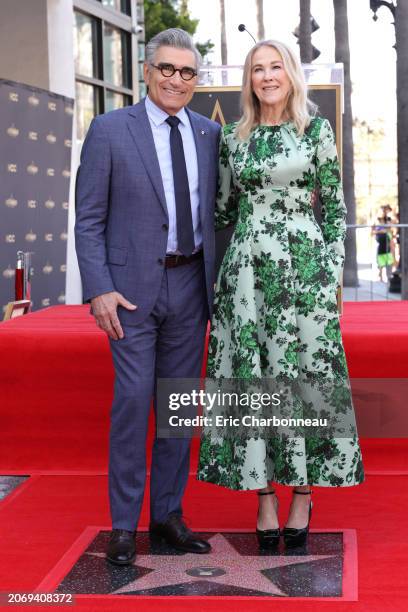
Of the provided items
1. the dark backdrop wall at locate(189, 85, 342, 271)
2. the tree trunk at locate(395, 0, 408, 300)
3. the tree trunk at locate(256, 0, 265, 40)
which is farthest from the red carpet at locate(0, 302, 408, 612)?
the tree trunk at locate(256, 0, 265, 40)

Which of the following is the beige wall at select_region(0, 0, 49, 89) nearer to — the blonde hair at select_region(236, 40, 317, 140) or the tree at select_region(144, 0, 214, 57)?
the blonde hair at select_region(236, 40, 317, 140)

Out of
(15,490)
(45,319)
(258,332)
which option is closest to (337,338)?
(258,332)

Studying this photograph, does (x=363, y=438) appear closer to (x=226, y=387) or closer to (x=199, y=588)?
(x=226, y=387)

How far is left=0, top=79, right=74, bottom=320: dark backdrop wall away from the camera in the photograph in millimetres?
8898

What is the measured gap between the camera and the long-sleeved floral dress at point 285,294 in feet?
12.1

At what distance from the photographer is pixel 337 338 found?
12.4ft

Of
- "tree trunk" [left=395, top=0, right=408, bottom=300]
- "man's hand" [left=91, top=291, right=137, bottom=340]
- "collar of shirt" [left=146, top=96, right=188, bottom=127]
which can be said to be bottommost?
"man's hand" [left=91, top=291, right=137, bottom=340]

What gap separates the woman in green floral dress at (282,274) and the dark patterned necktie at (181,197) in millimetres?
206

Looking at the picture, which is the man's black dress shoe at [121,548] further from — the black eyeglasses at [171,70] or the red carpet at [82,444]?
the black eyeglasses at [171,70]

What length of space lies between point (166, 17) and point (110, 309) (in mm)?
30176

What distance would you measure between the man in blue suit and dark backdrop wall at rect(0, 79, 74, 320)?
5309 millimetres

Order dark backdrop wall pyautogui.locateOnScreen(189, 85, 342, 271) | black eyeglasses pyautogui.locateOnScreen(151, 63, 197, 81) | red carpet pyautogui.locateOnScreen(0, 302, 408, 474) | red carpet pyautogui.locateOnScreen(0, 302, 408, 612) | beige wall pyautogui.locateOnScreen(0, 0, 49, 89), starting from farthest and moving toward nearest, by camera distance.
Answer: beige wall pyautogui.locateOnScreen(0, 0, 49, 89), dark backdrop wall pyautogui.locateOnScreen(189, 85, 342, 271), red carpet pyautogui.locateOnScreen(0, 302, 408, 474), red carpet pyautogui.locateOnScreen(0, 302, 408, 612), black eyeglasses pyautogui.locateOnScreen(151, 63, 197, 81)

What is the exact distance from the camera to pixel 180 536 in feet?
12.5

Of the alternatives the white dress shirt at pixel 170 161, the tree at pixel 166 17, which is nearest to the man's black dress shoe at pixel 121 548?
the white dress shirt at pixel 170 161
